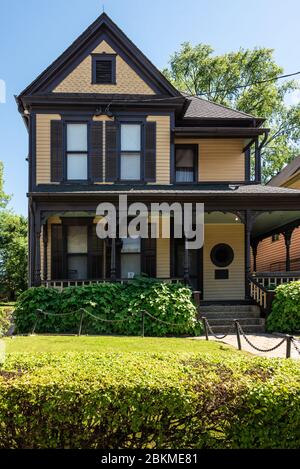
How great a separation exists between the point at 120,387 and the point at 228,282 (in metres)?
13.4

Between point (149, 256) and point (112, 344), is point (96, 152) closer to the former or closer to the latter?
point (149, 256)

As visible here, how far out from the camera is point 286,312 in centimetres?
1240

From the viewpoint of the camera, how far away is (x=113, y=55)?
16.0 m

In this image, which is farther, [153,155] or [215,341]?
[153,155]

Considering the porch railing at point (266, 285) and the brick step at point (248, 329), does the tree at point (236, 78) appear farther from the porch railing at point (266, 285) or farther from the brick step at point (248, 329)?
the brick step at point (248, 329)

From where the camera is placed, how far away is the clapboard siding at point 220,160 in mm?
16875

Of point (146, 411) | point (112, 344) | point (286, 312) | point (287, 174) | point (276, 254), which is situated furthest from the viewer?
point (287, 174)

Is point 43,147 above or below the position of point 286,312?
above

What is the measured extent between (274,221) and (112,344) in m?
10.1

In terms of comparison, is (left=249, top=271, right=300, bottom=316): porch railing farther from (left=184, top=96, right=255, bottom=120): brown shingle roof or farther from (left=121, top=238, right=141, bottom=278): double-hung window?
(left=184, top=96, right=255, bottom=120): brown shingle roof

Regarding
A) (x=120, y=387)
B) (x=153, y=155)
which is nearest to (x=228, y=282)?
(x=153, y=155)

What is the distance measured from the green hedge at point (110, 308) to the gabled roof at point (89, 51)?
725 centimetres

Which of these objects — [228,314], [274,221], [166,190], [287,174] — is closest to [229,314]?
[228,314]

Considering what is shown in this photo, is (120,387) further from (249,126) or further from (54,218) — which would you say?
(249,126)
